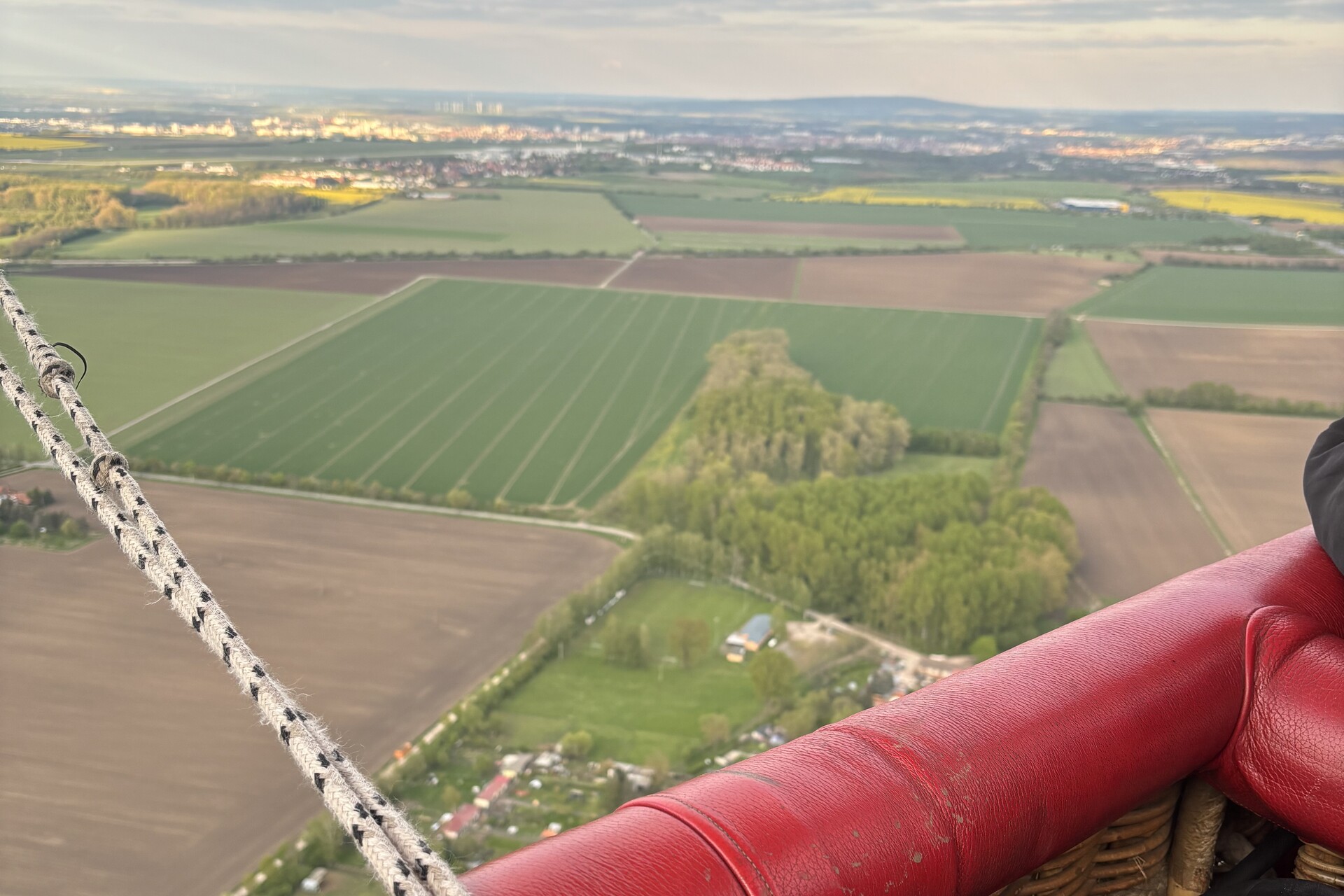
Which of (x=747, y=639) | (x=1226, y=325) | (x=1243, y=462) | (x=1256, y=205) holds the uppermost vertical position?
(x=1256, y=205)

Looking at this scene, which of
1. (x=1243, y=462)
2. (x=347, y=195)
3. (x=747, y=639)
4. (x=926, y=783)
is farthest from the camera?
(x=347, y=195)

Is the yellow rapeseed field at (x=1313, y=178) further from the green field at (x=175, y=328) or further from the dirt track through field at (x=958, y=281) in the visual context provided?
the green field at (x=175, y=328)

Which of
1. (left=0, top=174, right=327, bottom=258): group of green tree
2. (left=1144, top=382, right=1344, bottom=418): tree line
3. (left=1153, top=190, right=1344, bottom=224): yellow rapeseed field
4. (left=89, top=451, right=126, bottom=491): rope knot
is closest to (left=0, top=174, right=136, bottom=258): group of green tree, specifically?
(left=0, top=174, right=327, bottom=258): group of green tree

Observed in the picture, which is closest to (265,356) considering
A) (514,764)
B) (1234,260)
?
(514,764)

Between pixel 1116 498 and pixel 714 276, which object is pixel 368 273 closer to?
pixel 714 276

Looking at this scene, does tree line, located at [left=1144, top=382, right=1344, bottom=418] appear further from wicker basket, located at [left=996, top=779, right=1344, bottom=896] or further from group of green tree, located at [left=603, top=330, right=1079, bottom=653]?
wicker basket, located at [left=996, top=779, right=1344, bottom=896]

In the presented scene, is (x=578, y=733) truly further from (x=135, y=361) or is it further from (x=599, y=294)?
(x=599, y=294)
